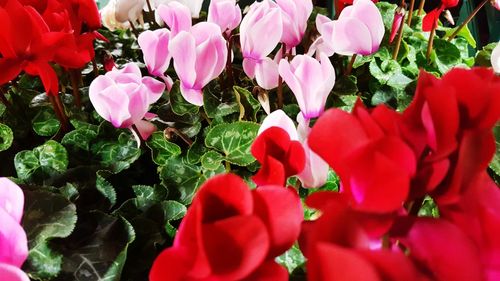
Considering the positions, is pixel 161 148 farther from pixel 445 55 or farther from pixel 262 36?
pixel 445 55

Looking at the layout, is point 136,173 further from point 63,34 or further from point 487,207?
point 487,207

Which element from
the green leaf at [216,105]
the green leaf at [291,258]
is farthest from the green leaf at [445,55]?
the green leaf at [291,258]

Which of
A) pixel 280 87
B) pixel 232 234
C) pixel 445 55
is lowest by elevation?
pixel 445 55

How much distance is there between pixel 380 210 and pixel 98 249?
15.5 inches

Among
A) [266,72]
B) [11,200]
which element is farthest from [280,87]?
[11,200]

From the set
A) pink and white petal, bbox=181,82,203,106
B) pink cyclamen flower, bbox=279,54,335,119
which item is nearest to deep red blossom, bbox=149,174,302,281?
pink cyclamen flower, bbox=279,54,335,119

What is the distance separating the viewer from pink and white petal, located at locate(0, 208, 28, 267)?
389mm

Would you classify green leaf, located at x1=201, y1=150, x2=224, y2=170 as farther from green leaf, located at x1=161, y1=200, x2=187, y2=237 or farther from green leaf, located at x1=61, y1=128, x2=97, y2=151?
green leaf, located at x1=61, y1=128, x2=97, y2=151

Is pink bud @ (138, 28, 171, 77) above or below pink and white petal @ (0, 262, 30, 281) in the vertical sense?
below

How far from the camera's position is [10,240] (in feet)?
1.29

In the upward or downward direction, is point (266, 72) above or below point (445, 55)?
above

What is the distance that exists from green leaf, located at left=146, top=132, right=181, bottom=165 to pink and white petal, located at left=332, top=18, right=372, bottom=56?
255mm

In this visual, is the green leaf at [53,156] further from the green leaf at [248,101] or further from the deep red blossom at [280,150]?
the deep red blossom at [280,150]

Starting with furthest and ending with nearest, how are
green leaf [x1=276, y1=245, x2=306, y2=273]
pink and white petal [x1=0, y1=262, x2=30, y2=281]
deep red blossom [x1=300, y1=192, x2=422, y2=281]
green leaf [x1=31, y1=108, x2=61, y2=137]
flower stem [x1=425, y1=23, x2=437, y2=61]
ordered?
flower stem [x1=425, y1=23, x2=437, y2=61] → green leaf [x1=31, y1=108, x2=61, y2=137] → green leaf [x1=276, y1=245, x2=306, y2=273] → pink and white petal [x1=0, y1=262, x2=30, y2=281] → deep red blossom [x1=300, y1=192, x2=422, y2=281]
